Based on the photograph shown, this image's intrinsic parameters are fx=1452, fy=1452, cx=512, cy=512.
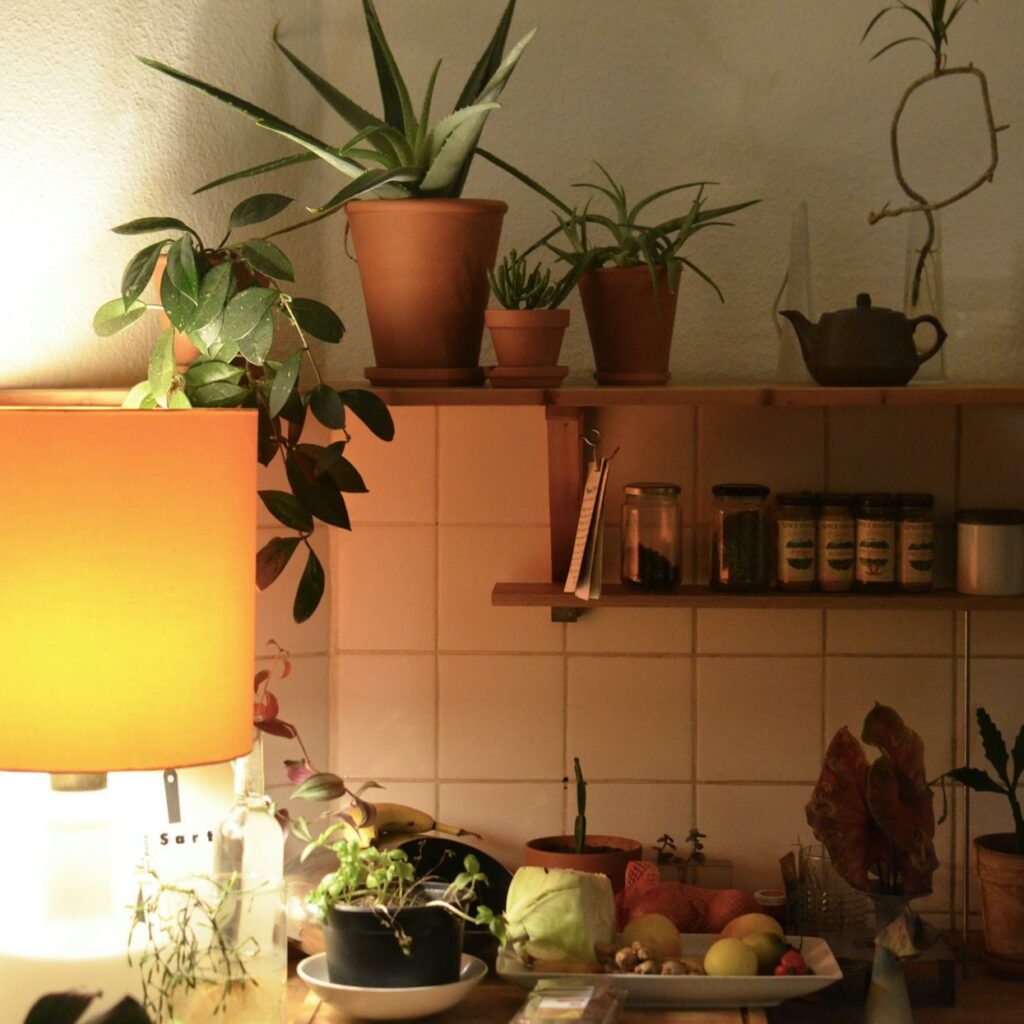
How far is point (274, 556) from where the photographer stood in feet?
5.85

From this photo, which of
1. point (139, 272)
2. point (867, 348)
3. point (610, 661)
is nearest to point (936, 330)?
point (867, 348)

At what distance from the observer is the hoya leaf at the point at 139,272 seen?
5.48 ft

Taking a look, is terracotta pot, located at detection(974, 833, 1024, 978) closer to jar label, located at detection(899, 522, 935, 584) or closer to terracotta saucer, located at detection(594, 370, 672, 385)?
jar label, located at detection(899, 522, 935, 584)

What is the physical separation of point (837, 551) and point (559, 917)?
1.94ft

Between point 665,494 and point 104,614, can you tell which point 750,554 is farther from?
point 104,614

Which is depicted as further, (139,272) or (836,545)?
(836,545)

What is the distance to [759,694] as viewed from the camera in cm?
204

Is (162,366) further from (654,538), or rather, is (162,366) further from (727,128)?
(727,128)

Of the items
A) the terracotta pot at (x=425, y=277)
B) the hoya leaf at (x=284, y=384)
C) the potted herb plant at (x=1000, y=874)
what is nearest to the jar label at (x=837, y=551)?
the potted herb plant at (x=1000, y=874)

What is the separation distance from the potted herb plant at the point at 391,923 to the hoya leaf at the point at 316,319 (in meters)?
0.60

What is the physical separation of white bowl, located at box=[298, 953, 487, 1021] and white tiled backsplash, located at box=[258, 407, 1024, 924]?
0.42 meters

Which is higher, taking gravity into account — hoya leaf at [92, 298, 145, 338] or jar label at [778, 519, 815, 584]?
hoya leaf at [92, 298, 145, 338]

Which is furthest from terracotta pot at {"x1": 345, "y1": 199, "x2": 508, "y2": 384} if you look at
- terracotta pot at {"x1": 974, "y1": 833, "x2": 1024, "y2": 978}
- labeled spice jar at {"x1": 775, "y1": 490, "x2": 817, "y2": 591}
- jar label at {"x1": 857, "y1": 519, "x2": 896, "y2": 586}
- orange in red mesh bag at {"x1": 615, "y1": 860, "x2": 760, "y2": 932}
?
terracotta pot at {"x1": 974, "y1": 833, "x2": 1024, "y2": 978}

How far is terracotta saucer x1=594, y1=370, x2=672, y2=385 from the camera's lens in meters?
1.81
